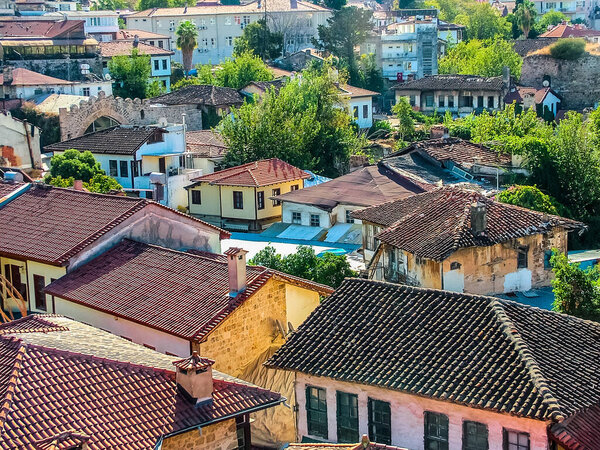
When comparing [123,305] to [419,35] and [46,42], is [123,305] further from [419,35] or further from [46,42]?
[419,35]

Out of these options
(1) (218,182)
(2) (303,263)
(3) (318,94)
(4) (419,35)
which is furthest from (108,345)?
(4) (419,35)

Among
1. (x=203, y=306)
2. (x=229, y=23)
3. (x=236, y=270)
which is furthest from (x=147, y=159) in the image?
(x=229, y=23)

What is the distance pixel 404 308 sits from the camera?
23.4 metres

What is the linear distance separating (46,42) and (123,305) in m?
57.0

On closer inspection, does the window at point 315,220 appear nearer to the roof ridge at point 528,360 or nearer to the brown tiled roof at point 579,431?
the roof ridge at point 528,360

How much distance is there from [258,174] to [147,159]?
5.27 metres

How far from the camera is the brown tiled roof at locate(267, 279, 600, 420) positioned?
2028 cm

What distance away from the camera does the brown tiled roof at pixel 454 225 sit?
1246 inches

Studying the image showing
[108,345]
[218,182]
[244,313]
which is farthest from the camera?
[218,182]

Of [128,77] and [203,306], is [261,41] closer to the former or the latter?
[128,77]

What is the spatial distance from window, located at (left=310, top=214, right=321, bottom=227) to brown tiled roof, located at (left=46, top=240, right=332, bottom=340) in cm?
1691

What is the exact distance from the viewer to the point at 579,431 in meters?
19.5

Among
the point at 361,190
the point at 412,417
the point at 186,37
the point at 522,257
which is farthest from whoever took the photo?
the point at 186,37

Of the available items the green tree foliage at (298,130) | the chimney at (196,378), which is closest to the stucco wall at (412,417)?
the chimney at (196,378)
